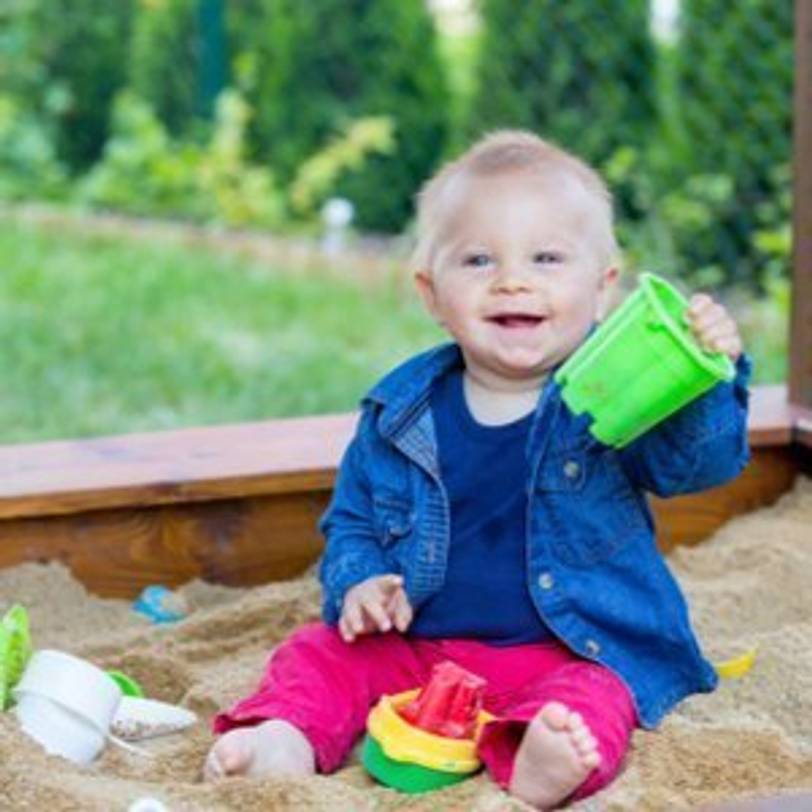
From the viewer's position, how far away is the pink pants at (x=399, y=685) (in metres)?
2.41

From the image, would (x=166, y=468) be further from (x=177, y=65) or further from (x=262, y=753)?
(x=177, y=65)

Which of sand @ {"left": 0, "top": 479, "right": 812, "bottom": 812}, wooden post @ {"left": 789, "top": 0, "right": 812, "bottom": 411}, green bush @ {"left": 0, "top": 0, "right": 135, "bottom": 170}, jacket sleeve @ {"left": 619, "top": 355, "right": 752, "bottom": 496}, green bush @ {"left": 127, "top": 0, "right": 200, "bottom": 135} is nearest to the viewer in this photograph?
sand @ {"left": 0, "top": 479, "right": 812, "bottom": 812}

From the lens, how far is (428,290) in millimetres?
2697

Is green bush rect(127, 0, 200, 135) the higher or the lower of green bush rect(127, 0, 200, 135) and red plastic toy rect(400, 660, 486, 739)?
the lower

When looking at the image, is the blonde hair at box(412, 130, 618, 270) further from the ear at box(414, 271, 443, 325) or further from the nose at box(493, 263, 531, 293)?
the nose at box(493, 263, 531, 293)

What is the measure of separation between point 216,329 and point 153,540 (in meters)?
2.53

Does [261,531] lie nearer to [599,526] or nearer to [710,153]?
[599,526]

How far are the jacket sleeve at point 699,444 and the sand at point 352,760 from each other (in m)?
0.29

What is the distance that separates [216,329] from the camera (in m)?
5.82

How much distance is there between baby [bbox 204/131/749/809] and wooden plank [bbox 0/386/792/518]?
25.8 inches

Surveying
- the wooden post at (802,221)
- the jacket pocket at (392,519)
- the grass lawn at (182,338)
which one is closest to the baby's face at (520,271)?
the jacket pocket at (392,519)

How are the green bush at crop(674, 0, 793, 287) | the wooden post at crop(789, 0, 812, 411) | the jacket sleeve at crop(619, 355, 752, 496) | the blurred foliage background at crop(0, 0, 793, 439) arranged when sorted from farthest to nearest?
the green bush at crop(674, 0, 793, 287)
the blurred foliage background at crop(0, 0, 793, 439)
the wooden post at crop(789, 0, 812, 411)
the jacket sleeve at crop(619, 355, 752, 496)

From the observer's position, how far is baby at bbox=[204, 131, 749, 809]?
99.7 inches

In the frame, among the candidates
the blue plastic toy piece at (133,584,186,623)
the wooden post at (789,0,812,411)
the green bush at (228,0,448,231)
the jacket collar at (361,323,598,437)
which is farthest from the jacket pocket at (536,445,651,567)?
the green bush at (228,0,448,231)
